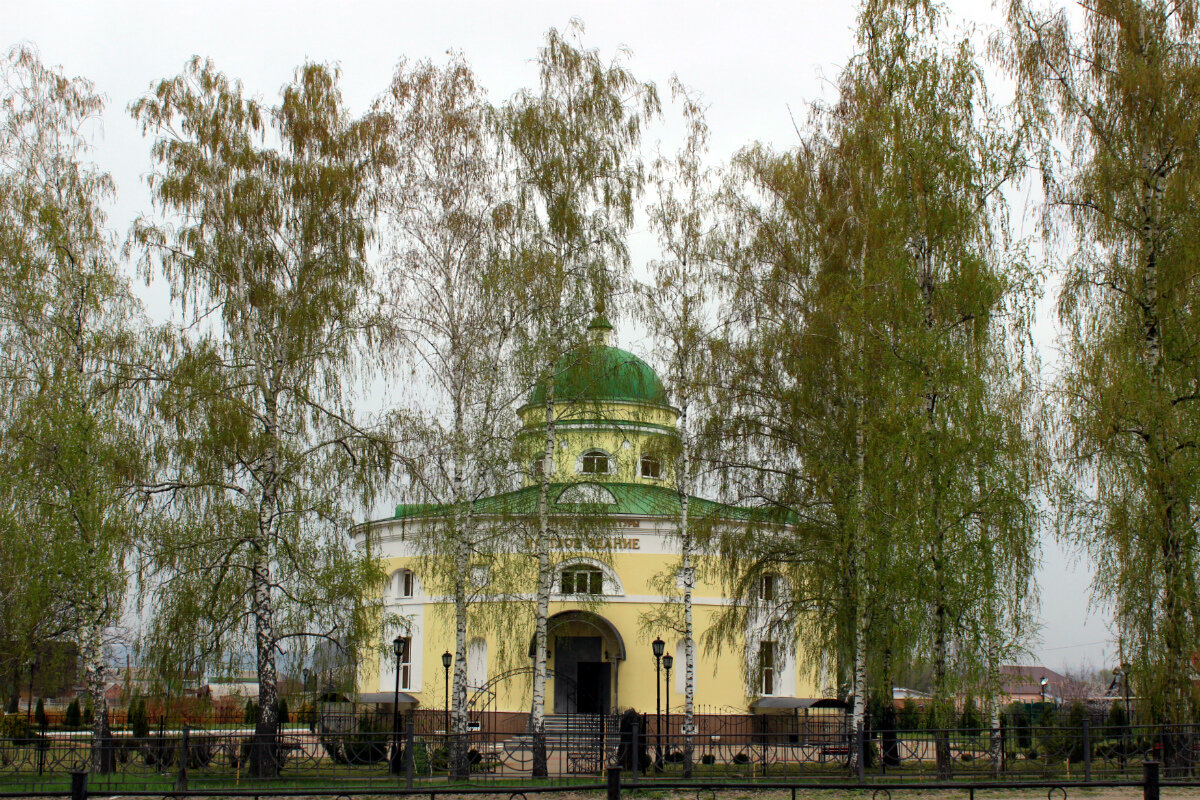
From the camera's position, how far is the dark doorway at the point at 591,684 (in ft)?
101

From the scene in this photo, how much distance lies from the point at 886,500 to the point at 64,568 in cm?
1341

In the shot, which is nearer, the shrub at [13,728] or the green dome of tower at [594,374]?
the green dome of tower at [594,374]

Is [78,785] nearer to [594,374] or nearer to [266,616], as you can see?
[266,616]

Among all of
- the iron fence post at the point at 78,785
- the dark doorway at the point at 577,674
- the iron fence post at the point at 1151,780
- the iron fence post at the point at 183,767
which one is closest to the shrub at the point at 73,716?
the dark doorway at the point at 577,674

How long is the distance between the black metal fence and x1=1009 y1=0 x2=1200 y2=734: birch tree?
1.57m

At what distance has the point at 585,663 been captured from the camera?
103 ft

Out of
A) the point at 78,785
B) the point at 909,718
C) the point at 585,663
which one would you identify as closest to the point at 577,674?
the point at 585,663

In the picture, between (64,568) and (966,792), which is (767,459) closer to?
(966,792)

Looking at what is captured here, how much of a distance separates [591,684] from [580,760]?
40.8ft

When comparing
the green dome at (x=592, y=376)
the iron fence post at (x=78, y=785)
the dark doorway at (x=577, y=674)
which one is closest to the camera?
the iron fence post at (x=78, y=785)

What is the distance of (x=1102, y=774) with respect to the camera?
56.6ft

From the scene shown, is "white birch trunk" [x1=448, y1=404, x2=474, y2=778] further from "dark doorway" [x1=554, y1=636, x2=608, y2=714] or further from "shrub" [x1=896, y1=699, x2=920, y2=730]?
"shrub" [x1=896, y1=699, x2=920, y2=730]

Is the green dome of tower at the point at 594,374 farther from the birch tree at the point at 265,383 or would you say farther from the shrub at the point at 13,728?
the shrub at the point at 13,728

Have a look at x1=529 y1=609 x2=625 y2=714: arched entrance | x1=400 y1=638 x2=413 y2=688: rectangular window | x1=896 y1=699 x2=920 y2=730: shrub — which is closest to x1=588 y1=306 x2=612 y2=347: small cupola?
x1=529 y1=609 x2=625 y2=714: arched entrance
